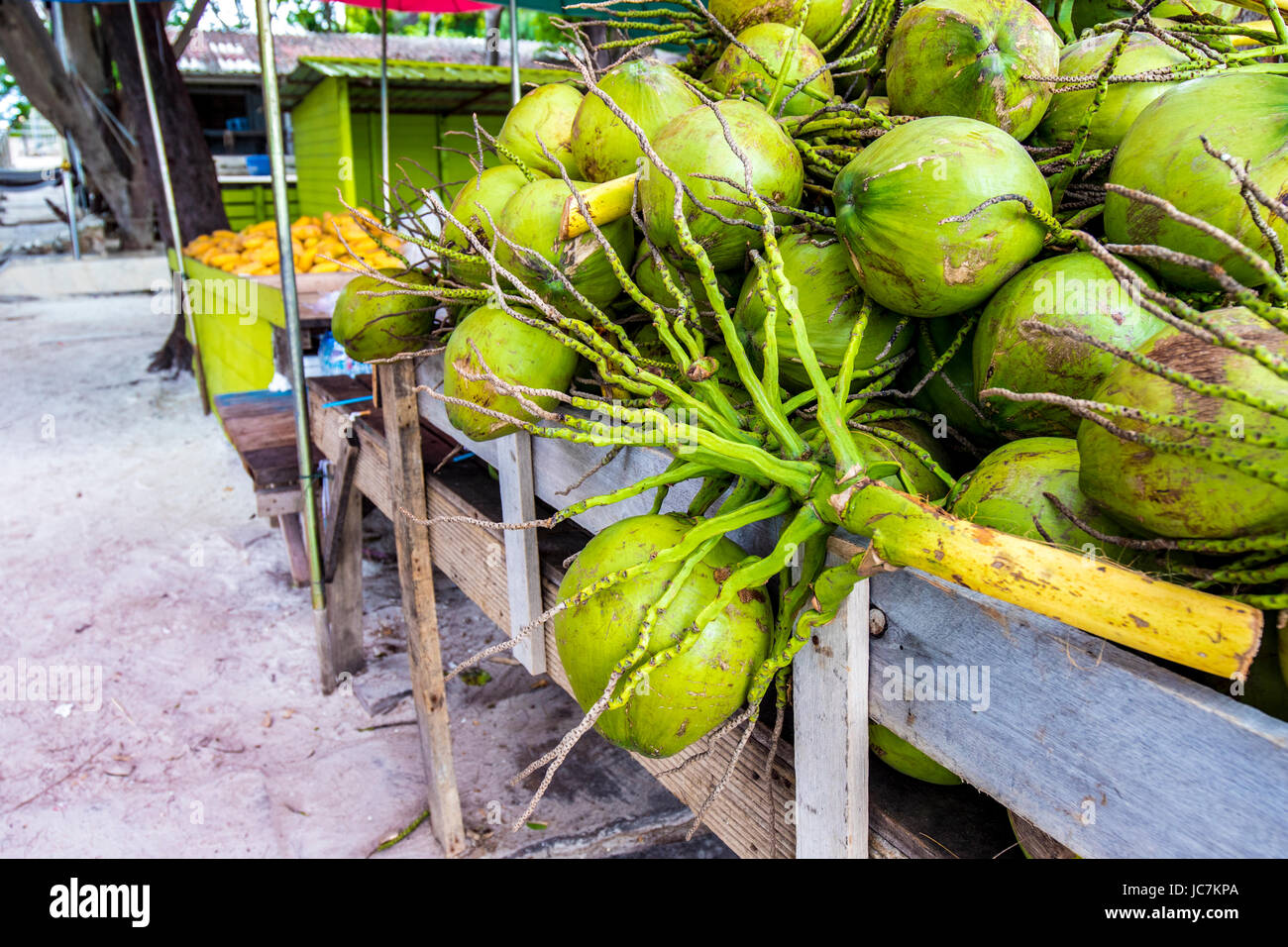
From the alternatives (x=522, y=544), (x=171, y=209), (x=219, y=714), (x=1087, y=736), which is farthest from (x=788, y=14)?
(x=171, y=209)

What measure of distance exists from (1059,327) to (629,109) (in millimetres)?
736

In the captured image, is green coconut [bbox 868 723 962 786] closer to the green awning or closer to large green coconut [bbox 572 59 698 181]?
Answer: large green coconut [bbox 572 59 698 181]

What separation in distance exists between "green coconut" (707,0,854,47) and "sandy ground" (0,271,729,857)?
7.13ft

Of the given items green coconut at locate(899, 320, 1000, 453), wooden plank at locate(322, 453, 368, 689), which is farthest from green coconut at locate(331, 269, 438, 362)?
wooden plank at locate(322, 453, 368, 689)

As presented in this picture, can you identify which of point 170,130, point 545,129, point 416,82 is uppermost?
point 545,129

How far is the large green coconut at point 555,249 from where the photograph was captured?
4.20ft

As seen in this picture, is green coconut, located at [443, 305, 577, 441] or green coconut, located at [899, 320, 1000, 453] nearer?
green coconut, located at [899, 320, 1000, 453]

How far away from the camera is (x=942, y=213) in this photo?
946 mm

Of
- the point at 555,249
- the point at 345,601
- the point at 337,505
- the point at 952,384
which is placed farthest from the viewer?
the point at 345,601

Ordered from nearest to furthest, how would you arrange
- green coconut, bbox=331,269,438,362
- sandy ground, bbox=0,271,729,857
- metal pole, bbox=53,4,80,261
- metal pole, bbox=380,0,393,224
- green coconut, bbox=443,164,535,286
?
green coconut, bbox=443,164,535,286 → green coconut, bbox=331,269,438,362 → metal pole, bbox=380,0,393,224 → sandy ground, bbox=0,271,729,857 → metal pole, bbox=53,4,80,261

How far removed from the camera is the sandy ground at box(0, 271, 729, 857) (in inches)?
105

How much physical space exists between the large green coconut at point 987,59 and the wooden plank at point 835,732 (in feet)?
2.13

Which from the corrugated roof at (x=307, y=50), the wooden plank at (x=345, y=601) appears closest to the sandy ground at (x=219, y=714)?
the wooden plank at (x=345, y=601)

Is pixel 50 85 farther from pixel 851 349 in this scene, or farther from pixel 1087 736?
pixel 1087 736
